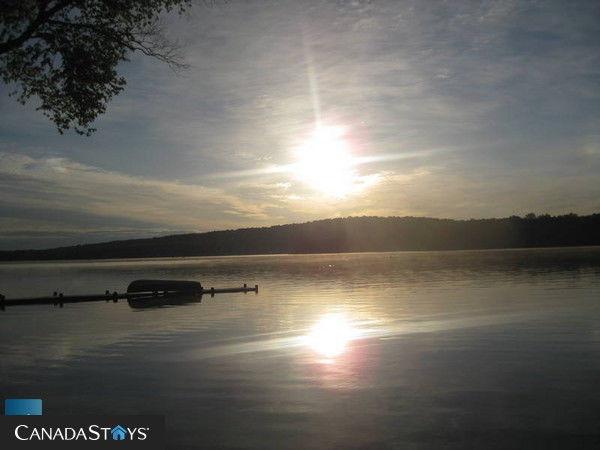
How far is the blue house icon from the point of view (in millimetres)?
12008

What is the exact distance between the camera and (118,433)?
478 inches

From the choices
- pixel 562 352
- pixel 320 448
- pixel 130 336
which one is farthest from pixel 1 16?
pixel 562 352

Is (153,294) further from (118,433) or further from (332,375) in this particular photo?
(118,433)

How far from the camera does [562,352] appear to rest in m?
22.2

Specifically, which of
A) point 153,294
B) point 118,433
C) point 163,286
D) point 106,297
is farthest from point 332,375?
point 163,286

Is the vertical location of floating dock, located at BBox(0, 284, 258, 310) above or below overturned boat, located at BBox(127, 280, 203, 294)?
below

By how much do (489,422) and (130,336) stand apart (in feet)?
69.9

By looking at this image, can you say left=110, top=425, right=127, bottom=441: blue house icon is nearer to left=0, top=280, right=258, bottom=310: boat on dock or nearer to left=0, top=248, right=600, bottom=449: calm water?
left=0, top=248, right=600, bottom=449: calm water

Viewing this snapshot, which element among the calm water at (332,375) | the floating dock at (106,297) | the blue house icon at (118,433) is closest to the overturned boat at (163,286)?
the floating dock at (106,297)

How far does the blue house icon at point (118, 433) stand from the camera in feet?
39.4

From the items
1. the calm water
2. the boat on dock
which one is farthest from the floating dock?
the calm water

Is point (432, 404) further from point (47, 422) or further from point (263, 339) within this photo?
point (263, 339)

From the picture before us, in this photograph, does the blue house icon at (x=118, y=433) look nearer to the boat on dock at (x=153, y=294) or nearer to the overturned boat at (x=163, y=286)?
the boat on dock at (x=153, y=294)

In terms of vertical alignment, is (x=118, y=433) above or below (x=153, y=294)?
below
